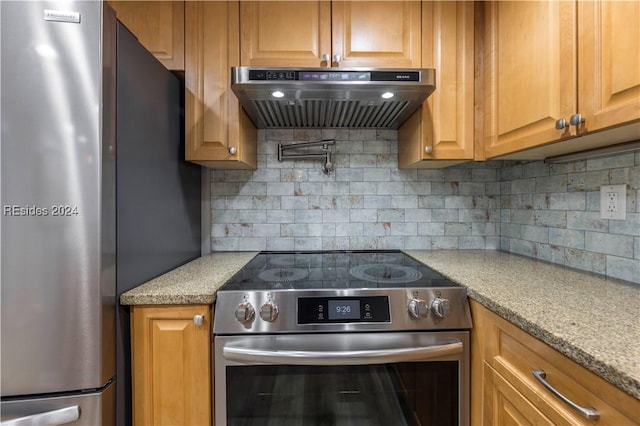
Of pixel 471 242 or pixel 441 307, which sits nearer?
pixel 441 307

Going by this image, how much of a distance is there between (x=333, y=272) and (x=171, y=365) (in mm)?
653

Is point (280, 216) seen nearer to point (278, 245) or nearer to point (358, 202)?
point (278, 245)

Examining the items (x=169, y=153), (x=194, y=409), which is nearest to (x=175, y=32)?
(x=169, y=153)

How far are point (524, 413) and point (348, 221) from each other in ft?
3.69

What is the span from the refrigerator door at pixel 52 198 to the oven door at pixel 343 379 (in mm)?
393

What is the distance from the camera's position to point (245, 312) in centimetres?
95

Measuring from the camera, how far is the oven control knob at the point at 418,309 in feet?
3.20

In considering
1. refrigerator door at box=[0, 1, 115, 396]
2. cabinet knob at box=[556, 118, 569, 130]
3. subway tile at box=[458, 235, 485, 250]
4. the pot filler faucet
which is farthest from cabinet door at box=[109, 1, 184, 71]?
subway tile at box=[458, 235, 485, 250]

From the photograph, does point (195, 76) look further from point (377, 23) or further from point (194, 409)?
point (194, 409)

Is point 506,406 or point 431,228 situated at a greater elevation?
point 431,228

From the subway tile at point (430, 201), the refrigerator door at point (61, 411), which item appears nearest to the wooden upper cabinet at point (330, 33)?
the subway tile at point (430, 201)

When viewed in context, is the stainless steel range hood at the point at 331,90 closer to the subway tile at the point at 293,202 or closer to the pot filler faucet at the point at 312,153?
the pot filler faucet at the point at 312,153

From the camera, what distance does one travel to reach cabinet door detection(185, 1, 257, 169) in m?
1.31

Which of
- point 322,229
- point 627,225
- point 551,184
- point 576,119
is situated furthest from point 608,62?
point 322,229
